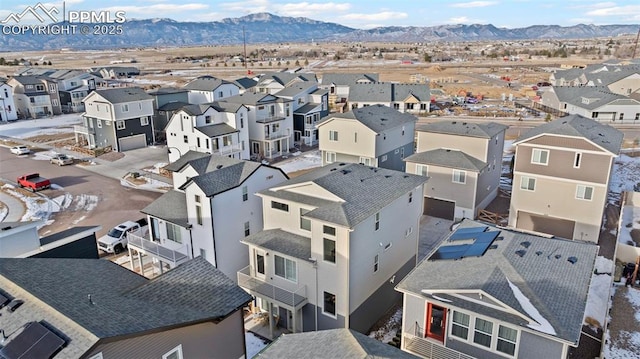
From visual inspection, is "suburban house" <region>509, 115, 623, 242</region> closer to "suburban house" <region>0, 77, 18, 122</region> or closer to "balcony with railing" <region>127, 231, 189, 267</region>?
"balcony with railing" <region>127, 231, 189, 267</region>

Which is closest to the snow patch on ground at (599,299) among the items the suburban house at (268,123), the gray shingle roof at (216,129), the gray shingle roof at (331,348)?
the gray shingle roof at (331,348)

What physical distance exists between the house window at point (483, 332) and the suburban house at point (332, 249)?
597cm

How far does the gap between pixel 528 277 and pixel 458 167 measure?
1809 cm

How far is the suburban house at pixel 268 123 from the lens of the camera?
5444 cm

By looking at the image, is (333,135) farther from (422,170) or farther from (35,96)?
(35,96)

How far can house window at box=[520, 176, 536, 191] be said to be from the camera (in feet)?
103

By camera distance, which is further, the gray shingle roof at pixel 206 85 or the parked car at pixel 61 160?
the gray shingle roof at pixel 206 85

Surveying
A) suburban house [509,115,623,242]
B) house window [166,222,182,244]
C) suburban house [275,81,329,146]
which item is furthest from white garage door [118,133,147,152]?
suburban house [509,115,623,242]

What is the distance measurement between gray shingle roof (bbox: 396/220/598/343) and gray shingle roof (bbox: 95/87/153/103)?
50921 mm

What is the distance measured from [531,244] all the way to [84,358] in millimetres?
18009

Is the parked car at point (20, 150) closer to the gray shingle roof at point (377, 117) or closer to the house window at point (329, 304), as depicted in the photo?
the gray shingle roof at point (377, 117)

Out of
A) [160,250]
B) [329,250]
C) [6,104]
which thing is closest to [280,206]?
[329,250]

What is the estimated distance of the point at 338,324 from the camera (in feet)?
68.8

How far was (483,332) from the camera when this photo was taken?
1609 centimetres
